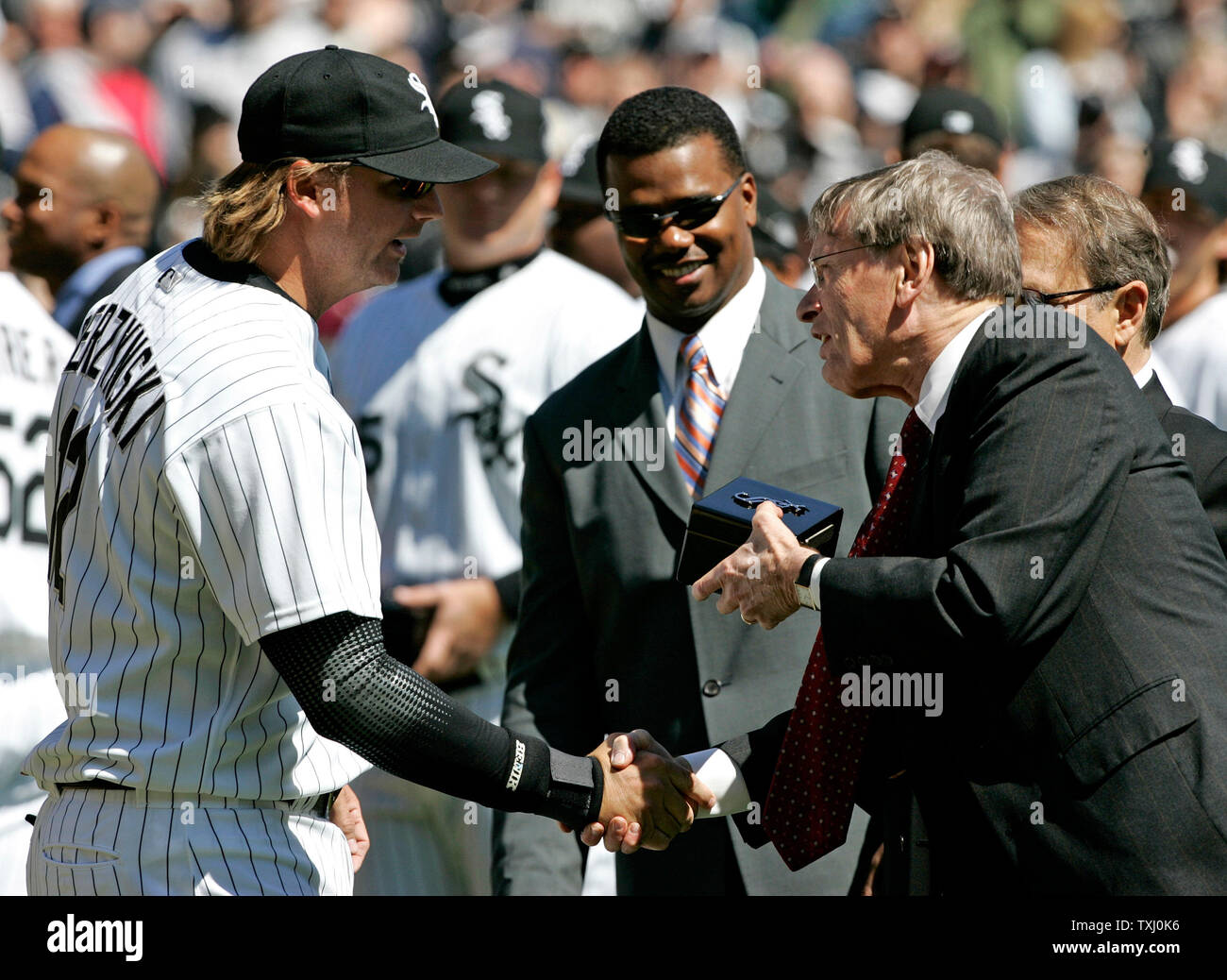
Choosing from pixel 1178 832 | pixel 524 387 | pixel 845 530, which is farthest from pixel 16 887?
pixel 1178 832

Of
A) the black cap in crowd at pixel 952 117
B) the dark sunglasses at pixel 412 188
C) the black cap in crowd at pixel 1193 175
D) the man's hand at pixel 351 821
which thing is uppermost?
the black cap in crowd at pixel 952 117

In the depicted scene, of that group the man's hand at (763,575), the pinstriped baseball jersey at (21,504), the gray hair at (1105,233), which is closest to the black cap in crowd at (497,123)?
the pinstriped baseball jersey at (21,504)

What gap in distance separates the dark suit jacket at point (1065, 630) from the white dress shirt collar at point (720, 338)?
4.41 feet

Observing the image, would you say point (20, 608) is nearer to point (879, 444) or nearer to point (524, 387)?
point (524, 387)

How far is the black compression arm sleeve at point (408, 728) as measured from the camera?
236 centimetres

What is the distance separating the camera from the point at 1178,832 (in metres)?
2.33

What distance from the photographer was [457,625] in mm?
4746

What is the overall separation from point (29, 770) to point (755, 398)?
6.19ft

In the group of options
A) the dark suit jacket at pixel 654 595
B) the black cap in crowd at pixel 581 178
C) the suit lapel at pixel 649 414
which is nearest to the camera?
the dark suit jacket at pixel 654 595

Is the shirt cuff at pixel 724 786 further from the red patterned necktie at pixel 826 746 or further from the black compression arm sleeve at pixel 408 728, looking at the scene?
the black compression arm sleeve at pixel 408 728

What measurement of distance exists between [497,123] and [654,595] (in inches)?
93.3

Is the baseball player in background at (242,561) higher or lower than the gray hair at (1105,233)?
lower

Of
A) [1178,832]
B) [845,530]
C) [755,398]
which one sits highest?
[755,398]

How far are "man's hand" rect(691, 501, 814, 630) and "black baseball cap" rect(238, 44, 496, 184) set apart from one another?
0.86 meters
